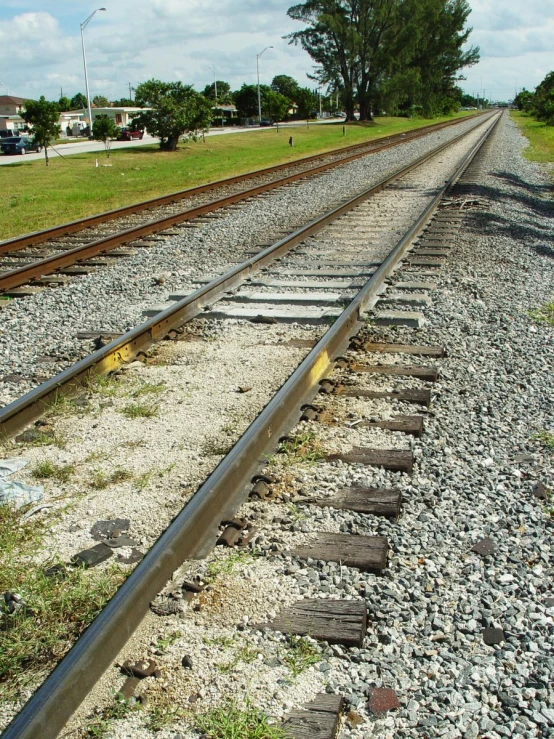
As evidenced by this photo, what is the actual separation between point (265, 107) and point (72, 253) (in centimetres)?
8377

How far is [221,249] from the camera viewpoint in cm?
1154

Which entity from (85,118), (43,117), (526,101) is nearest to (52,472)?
(43,117)

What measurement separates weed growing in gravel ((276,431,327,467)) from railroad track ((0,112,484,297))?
220 inches

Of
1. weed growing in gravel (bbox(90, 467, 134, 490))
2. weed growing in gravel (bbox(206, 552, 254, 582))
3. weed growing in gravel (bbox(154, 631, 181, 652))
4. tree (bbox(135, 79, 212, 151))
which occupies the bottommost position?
weed growing in gravel (bbox(154, 631, 181, 652))

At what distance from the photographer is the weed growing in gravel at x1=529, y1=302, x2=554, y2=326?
7.47 meters

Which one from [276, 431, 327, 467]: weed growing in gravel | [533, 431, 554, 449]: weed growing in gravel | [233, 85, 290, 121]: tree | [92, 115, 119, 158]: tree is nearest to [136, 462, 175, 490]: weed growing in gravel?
[276, 431, 327, 467]: weed growing in gravel

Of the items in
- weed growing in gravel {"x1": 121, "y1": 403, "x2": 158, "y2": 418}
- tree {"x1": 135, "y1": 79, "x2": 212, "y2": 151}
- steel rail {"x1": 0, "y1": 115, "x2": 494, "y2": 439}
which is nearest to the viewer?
steel rail {"x1": 0, "y1": 115, "x2": 494, "y2": 439}

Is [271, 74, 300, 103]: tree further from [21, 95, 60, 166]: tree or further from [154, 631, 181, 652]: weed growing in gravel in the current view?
[154, 631, 181, 652]: weed growing in gravel

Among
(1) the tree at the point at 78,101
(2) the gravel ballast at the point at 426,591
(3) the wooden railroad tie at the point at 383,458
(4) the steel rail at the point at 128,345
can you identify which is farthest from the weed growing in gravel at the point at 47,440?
(1) the tree at the point at 78,101

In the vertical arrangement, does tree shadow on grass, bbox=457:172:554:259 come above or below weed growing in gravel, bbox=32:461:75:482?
above

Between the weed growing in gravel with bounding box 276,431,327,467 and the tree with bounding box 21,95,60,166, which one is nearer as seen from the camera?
the weed growing in gravel with bounding box 276,431,327,467

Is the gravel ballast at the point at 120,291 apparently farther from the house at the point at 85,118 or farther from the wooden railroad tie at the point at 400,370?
A: the house at the point at 85,118

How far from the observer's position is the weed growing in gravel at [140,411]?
5297 mm

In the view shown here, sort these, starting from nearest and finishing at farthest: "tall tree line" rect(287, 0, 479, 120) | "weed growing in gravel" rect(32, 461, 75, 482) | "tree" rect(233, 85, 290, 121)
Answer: "weed growing in gravel" rect(32, 461, 75, 482)
"tall tree line" rect(287, 0, 479, 120)
"tree" rect(233, 85, 290, 121)
